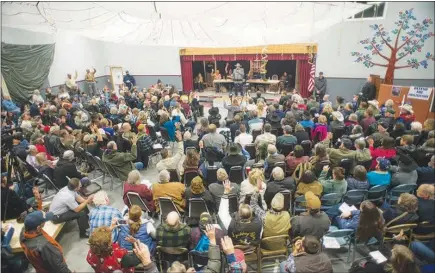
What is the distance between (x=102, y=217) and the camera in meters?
3.35

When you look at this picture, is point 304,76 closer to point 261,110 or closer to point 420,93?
point 420,93

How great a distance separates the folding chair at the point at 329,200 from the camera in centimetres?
373

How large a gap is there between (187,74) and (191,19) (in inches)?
425

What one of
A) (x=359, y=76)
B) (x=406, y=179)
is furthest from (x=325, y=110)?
(x=359, y=76)

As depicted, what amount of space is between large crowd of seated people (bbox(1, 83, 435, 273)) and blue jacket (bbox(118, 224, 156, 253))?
12 mm

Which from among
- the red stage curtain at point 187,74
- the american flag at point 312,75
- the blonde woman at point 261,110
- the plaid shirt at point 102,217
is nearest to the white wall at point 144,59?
the red stage curtain at point 187,74

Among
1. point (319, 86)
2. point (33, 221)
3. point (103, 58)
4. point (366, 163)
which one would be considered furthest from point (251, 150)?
point (103, 58)

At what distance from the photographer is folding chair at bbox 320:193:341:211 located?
373 centimetres

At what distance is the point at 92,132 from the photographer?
6582mm

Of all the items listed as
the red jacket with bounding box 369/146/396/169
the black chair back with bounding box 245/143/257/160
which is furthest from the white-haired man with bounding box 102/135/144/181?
the red jacket with bounding box 369/146/396/169

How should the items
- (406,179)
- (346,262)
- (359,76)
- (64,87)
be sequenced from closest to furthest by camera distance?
1. (346,262)
2. (406,179)
3. (359,76)
4. (64,87)

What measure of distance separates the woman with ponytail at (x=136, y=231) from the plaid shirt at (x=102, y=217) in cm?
29

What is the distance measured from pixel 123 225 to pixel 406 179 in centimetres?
380

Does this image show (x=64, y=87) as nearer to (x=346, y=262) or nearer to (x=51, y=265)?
(x=51, y=265)
